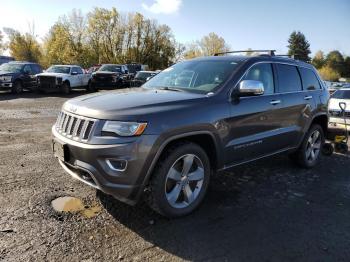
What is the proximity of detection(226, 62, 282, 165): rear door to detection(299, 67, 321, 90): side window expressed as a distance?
1041 millimetres

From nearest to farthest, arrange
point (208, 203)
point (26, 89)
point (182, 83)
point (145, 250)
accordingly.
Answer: point (145, 250), point (208, 203), point (182, 83), point (26, 89)

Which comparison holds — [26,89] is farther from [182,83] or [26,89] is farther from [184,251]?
[184,251]

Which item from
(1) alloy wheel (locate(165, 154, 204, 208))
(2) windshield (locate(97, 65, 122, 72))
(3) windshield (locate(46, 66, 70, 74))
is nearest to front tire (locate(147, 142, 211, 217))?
(1) alloy wheel (locate(165, 154, 204, 208))

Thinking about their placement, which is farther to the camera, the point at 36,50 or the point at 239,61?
the point at 36,50

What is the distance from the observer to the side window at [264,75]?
490cm

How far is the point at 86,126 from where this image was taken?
364cm

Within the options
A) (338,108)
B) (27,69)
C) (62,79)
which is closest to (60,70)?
(62,79)

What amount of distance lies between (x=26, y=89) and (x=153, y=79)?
665 inches

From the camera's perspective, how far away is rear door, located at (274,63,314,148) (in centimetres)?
539

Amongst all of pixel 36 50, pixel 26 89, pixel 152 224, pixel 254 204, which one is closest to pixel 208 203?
pixel 254 204

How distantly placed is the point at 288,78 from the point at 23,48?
6338cm

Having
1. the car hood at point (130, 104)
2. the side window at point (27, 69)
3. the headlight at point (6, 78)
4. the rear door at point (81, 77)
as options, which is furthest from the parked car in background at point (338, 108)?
the side window at point (27, 69)

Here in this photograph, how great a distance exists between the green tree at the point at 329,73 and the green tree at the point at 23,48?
52245 millimetres

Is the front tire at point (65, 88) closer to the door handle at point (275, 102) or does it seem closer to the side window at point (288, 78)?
the side window at point (288, 78)
